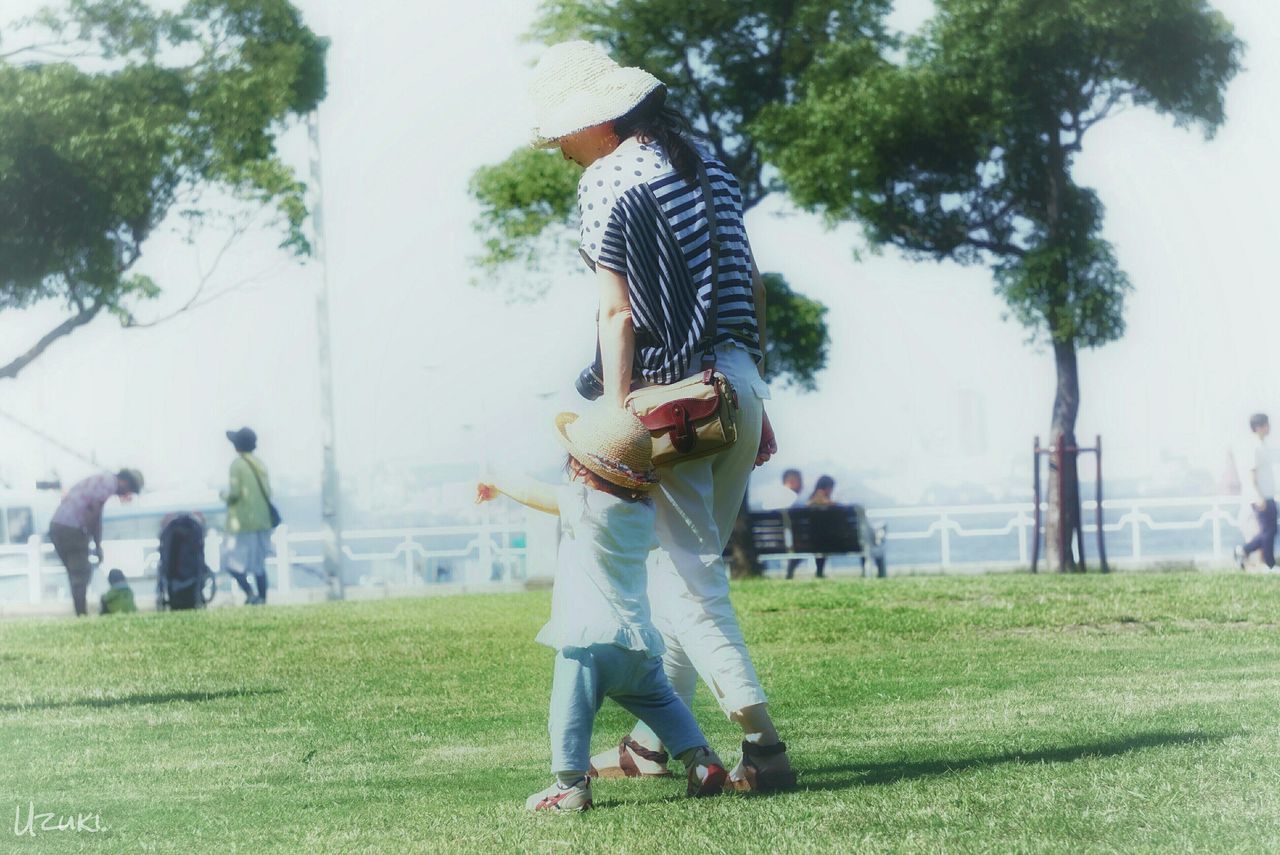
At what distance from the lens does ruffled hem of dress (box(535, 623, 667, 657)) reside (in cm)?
305

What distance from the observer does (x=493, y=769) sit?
3.76m

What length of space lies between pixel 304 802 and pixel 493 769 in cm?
49

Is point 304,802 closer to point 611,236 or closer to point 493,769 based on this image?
point 493,769

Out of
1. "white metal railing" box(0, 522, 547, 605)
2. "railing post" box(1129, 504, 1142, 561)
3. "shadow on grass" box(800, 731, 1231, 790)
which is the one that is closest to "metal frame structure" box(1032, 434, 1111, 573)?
"railing post" box(1129, 504, 1142, 561)

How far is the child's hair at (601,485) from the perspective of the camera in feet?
10.1

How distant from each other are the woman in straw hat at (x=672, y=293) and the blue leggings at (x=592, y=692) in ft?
0.38

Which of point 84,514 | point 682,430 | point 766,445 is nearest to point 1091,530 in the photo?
point 84,514

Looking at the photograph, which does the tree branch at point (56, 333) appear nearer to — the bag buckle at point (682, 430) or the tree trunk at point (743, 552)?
the tree trunk at point (743, 552)

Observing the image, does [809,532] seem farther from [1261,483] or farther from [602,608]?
[602,608]

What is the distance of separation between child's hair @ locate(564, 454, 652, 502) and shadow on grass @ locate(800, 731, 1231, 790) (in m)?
0.66


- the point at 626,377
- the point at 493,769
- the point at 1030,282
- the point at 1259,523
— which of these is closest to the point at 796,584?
the point at 1259,523

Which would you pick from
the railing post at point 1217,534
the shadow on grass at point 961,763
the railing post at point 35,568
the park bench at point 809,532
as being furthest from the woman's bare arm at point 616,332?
the railing post at point 35,568

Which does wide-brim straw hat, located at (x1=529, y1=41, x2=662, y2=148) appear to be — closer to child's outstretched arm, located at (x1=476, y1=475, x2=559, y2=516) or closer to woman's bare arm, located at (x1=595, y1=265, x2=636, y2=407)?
woman's bare arm, located at (x1=595, y1=265, x2=636, y2=407)

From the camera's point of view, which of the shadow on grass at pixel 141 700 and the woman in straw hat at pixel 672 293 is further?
the shadow on grass at pixel 141 700
